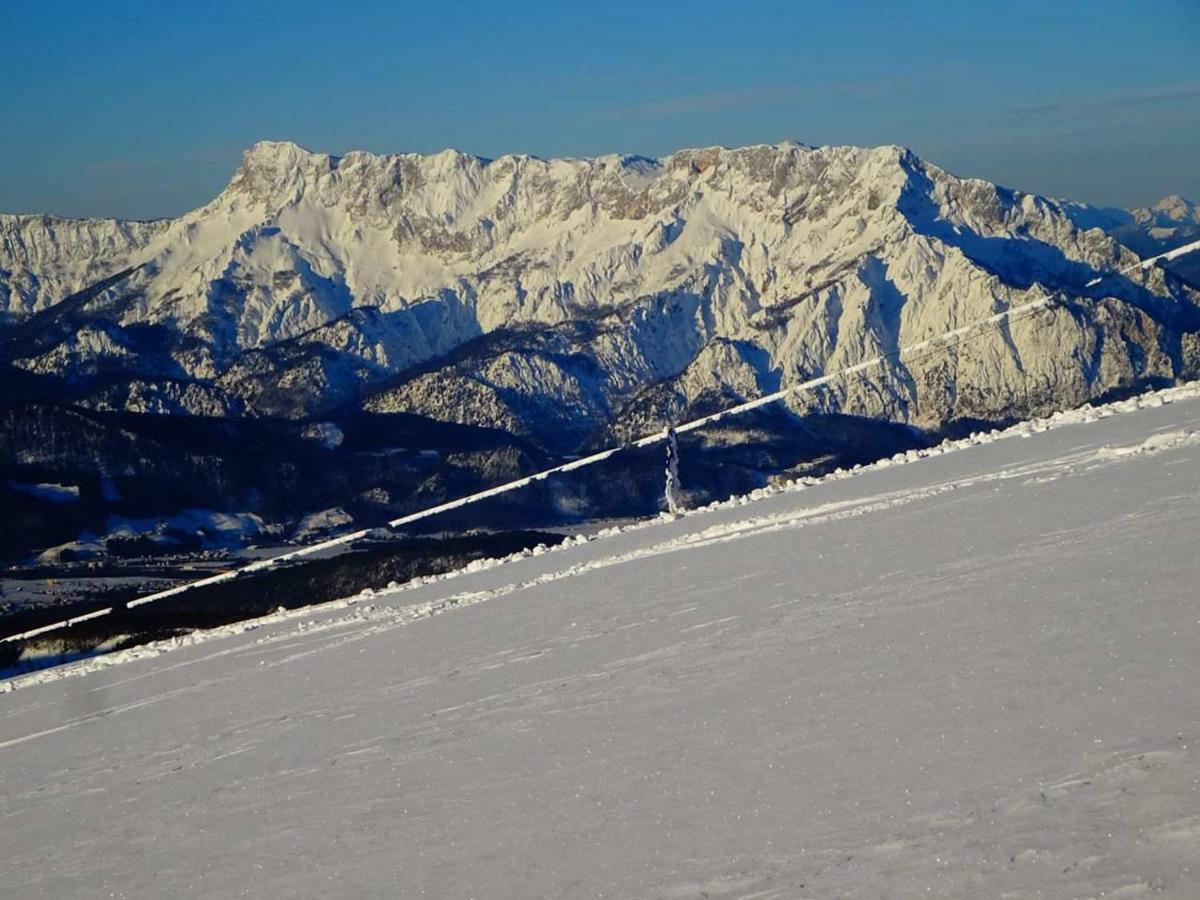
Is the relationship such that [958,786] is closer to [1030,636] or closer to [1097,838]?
[1097,838]

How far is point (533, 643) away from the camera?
28062 mm

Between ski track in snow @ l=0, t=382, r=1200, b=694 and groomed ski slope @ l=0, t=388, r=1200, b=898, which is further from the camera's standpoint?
ski track in snow @ l=0, t=382, r=1200, b=694

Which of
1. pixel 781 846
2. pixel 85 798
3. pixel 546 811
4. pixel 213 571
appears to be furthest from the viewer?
pixel 213 571

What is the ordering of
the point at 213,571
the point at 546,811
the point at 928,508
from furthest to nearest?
the point at 213,571 < the point at 928,508 < the point at 546,811

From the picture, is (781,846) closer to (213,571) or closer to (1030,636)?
(1030,636)

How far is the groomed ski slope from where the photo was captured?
1401 centimetres

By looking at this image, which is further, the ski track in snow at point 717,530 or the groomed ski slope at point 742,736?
the ski track in snow at point 717,530

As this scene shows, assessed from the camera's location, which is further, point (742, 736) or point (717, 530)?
point (717, 530)

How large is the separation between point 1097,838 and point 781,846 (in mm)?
2790

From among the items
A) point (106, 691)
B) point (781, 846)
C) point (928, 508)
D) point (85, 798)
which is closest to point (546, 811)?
point (781, 846)

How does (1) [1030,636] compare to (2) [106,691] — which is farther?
(2) [106,691]

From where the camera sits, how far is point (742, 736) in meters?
18.0

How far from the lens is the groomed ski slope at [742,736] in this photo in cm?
1401

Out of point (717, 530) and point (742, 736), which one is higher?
point (717, 530)
